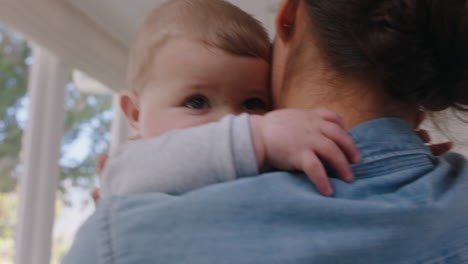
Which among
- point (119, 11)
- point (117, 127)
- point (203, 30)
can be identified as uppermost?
point (119, 11)

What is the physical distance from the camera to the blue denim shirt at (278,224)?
507mm

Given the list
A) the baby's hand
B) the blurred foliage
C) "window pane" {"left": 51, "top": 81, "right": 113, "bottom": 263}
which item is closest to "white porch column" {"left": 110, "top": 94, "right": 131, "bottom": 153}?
the blurred foliage

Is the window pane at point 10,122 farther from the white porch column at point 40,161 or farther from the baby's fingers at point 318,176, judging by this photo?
the baby's fingers at point 318,176

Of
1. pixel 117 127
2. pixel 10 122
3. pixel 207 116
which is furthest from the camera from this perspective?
pixel 117 127

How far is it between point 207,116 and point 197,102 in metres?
0.05

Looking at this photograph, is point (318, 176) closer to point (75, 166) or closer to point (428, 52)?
point (428, 52)

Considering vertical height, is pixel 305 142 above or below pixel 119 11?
below

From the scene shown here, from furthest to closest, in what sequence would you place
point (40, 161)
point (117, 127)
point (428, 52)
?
point (117, 127) < point (40, 161) < point (428, 52)

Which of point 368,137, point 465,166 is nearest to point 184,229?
point 368,137

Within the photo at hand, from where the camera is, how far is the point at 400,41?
605mm

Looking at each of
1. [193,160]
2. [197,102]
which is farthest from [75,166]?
[193,160]

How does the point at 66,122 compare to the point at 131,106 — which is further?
the point at 66,122

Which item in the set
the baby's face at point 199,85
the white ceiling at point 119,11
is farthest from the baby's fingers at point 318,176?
the white ceiling at point 119,11

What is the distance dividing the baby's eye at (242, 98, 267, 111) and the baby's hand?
0.34m
